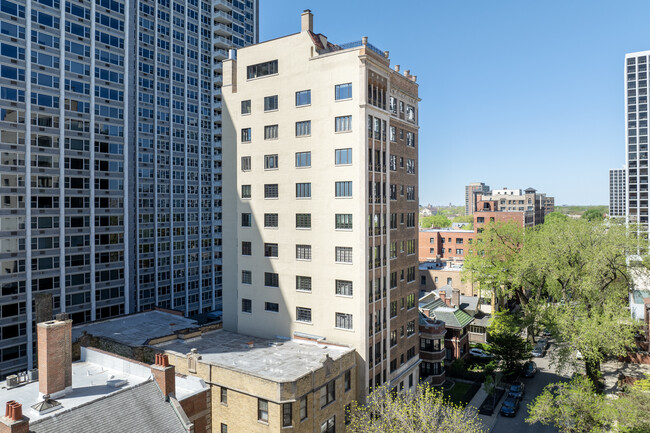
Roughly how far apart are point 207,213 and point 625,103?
12539cm

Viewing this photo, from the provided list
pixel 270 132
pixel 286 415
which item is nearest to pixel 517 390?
pixel 286 415

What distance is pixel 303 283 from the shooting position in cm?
4497

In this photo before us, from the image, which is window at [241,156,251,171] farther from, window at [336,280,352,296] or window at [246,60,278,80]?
window at [336,280,352,296]

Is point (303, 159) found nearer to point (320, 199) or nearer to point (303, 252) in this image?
point (320, 199)

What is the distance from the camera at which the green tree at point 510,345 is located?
59.7 m

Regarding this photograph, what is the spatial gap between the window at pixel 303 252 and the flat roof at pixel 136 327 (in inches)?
624

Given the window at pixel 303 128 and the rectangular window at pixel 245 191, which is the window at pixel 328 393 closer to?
the rectangular window at pixel 245 191

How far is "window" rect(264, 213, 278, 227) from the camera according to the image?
4672 centimetres

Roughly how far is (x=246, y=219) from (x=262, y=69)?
17107mm

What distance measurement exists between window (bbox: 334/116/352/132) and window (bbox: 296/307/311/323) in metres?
19.0

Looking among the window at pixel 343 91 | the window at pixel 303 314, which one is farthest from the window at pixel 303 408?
the window at pixel 343 91

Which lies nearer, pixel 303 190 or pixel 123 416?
pixel 123 416

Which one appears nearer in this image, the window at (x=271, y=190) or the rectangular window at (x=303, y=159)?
the rectangular window at (x=303, y=159)

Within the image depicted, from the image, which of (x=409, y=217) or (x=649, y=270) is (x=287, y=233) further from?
(x=649, y=270)
